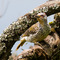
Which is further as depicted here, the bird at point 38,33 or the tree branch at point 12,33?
the bird at point 38,33

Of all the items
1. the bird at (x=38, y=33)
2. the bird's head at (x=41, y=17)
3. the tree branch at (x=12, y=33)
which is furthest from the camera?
the bird at (x=38, y=33)

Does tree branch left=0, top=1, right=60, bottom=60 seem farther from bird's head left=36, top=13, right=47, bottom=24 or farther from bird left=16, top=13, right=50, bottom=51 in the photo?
bird left=16, top=13, right=50, bottom=51

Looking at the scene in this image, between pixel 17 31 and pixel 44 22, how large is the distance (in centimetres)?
40

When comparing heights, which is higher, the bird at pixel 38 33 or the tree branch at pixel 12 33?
the bird at pixel 38 33

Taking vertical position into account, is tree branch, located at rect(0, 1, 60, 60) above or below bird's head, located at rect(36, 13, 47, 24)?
below

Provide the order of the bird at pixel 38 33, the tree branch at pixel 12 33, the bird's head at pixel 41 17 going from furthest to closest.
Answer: the bird at pixel 38 33
the bird's head at pixel 41 17
the tree branch at pixel 12 33

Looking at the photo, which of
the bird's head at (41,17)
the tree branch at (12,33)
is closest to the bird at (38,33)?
the bird's head at (41,17)

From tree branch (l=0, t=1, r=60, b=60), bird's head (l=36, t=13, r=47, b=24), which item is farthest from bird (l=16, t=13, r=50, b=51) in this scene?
tree branch (l=0, t=1, r=60, b=60)

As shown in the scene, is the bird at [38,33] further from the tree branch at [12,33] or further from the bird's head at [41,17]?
the tree branch at [12,33]

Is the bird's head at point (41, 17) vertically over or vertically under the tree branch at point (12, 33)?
over

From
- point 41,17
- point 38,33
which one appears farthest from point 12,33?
point 38,33

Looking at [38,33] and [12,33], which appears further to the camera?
[38,33]

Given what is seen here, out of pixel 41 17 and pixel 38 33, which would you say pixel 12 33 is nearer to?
pixel 41 17

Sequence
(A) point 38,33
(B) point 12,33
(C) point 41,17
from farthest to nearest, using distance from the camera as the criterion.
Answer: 1. (A) point 38,33
2. (C) point 41,17
3. (B) point 12,33
